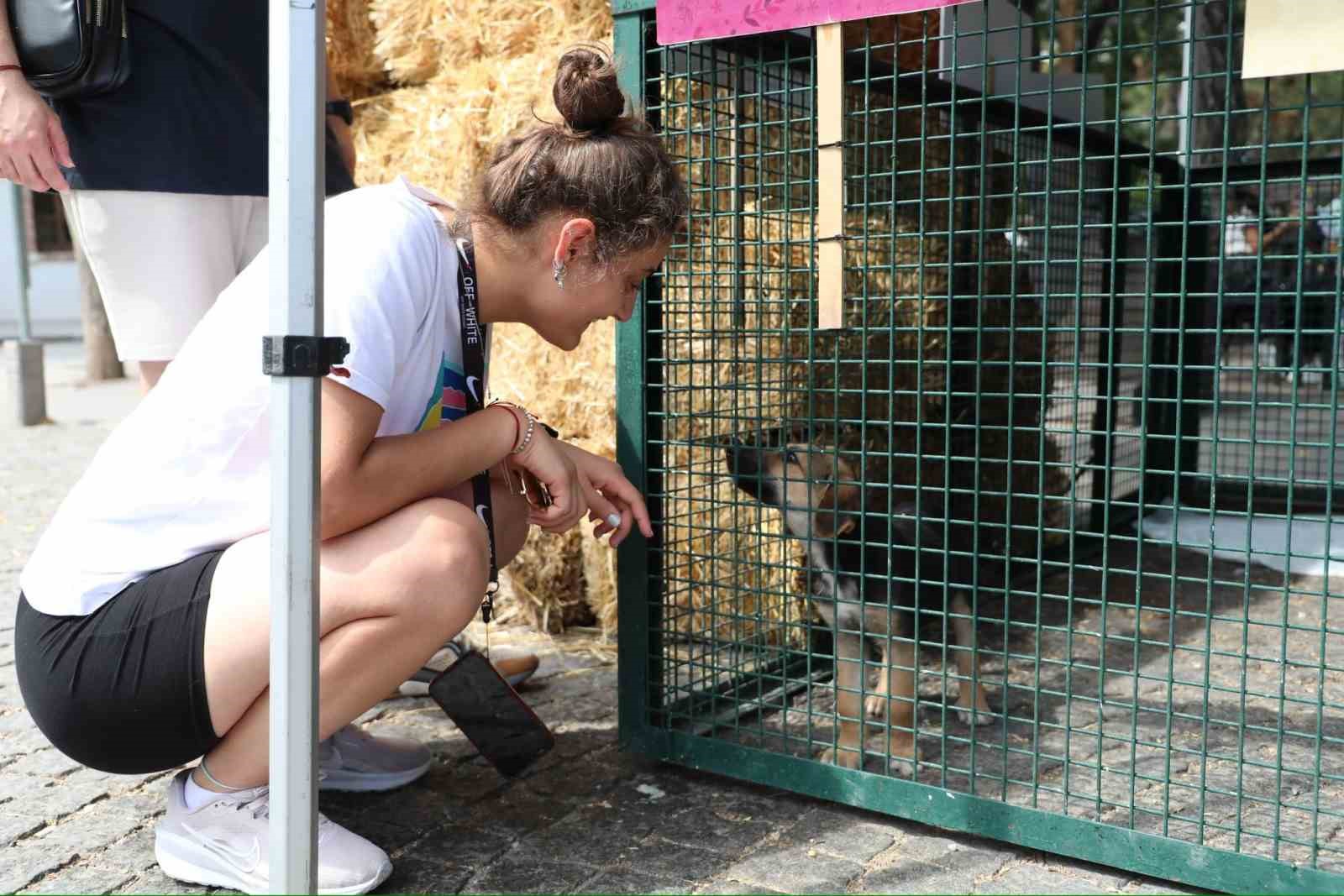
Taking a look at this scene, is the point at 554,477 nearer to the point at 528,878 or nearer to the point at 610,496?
the point at 610,496

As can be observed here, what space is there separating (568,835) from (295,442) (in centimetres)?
129

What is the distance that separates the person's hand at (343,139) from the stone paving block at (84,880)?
1694 mm

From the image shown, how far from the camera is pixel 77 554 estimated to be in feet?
7.09

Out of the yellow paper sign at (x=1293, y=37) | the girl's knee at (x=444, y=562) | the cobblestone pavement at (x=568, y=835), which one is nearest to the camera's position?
the yellow paper sign at (x=1293, y=37)

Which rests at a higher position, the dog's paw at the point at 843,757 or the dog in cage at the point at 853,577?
the dog in cage at the point at 853,577

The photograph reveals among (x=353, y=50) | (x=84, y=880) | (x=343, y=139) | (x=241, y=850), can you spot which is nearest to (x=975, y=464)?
(x=241, y=850)

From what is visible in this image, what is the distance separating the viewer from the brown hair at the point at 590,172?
216 cm

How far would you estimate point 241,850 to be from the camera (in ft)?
7.24

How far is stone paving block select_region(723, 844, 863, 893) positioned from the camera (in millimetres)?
2275

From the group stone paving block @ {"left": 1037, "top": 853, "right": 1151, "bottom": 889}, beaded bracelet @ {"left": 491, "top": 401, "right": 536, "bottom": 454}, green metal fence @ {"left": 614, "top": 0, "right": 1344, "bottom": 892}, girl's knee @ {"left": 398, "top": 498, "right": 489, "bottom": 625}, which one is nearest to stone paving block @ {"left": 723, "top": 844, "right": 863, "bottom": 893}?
green metal fence @ {"left": 614, "top": 0, "right": 1344, "bottom": 892}

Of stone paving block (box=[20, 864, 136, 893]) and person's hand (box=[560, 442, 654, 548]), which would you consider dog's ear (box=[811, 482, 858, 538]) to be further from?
stone paving block (box=[20, 864, 136, 893])

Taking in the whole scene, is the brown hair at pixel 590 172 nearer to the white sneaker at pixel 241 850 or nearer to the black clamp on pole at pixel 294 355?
the black clamp on pole at pixel 294 355

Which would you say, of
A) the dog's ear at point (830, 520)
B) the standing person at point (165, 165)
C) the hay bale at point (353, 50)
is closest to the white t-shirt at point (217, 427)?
the standing person at point (165, 165)

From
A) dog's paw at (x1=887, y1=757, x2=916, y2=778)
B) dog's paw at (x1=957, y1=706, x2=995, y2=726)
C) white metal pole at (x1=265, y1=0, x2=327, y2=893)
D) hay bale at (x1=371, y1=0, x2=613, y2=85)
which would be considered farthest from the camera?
hay bale at (x1=371, y1=0, x2=613, y2=85)
